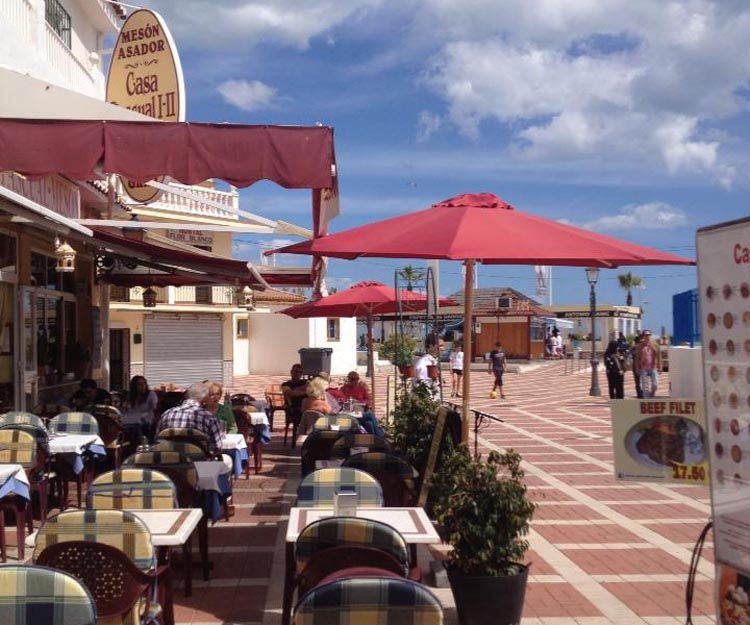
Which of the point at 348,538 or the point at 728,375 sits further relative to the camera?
the point at 348,538

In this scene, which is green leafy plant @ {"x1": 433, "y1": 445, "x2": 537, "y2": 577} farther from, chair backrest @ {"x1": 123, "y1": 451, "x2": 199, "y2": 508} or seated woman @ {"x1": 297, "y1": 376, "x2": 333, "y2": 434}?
seated woman @ {"x1": 297, "y1": 376, "x2": 333, "y2": 434}

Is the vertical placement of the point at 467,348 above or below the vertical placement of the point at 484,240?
below

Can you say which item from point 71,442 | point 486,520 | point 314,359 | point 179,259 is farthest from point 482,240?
point 314,359

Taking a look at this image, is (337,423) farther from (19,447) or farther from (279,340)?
(279,340)

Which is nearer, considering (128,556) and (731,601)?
(731,601)

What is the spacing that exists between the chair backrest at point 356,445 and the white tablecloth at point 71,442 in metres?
2.59

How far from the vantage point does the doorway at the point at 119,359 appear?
20828 mm

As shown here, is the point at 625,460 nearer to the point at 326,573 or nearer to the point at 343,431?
the point at 326,573

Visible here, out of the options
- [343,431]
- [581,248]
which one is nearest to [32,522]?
[343,431]

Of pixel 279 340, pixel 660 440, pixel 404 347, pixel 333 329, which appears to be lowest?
pixel 660 440

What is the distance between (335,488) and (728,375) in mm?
2887

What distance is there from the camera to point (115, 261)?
1599 centimetres

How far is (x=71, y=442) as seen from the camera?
328 inches

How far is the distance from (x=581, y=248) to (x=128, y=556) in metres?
3.19
